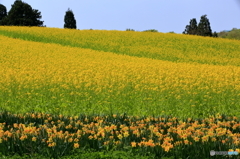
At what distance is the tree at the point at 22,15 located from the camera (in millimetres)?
64188

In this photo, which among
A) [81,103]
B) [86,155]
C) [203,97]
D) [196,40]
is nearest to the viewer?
[86,155]

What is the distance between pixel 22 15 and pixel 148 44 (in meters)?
34.2

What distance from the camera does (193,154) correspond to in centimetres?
665

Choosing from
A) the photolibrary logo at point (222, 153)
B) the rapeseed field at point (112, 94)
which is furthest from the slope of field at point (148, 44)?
the photolibrary logo at point (222, 153)

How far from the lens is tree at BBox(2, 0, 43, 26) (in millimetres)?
64188

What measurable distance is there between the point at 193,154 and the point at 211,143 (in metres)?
0.73

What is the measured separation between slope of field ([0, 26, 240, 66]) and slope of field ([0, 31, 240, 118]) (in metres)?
9.95

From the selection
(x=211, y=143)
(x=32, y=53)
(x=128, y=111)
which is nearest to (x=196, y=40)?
(x=32, y=53)

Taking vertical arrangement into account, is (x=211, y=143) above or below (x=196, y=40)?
below

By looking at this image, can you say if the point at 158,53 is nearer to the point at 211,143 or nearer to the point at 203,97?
the point at 203,97

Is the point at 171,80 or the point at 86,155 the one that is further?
the point at 171,80

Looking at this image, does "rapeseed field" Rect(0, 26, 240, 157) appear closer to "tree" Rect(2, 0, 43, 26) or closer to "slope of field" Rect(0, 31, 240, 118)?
"slope of field" Rect(0, 31, 240, 118)

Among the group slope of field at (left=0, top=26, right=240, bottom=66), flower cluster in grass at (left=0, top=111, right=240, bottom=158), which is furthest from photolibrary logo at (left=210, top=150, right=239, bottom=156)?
slope of field at (left=0, top=26, right=240, bottom=66)

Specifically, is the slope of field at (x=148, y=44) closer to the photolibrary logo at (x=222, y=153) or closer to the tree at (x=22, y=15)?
the tree at (x=22, y=15)
